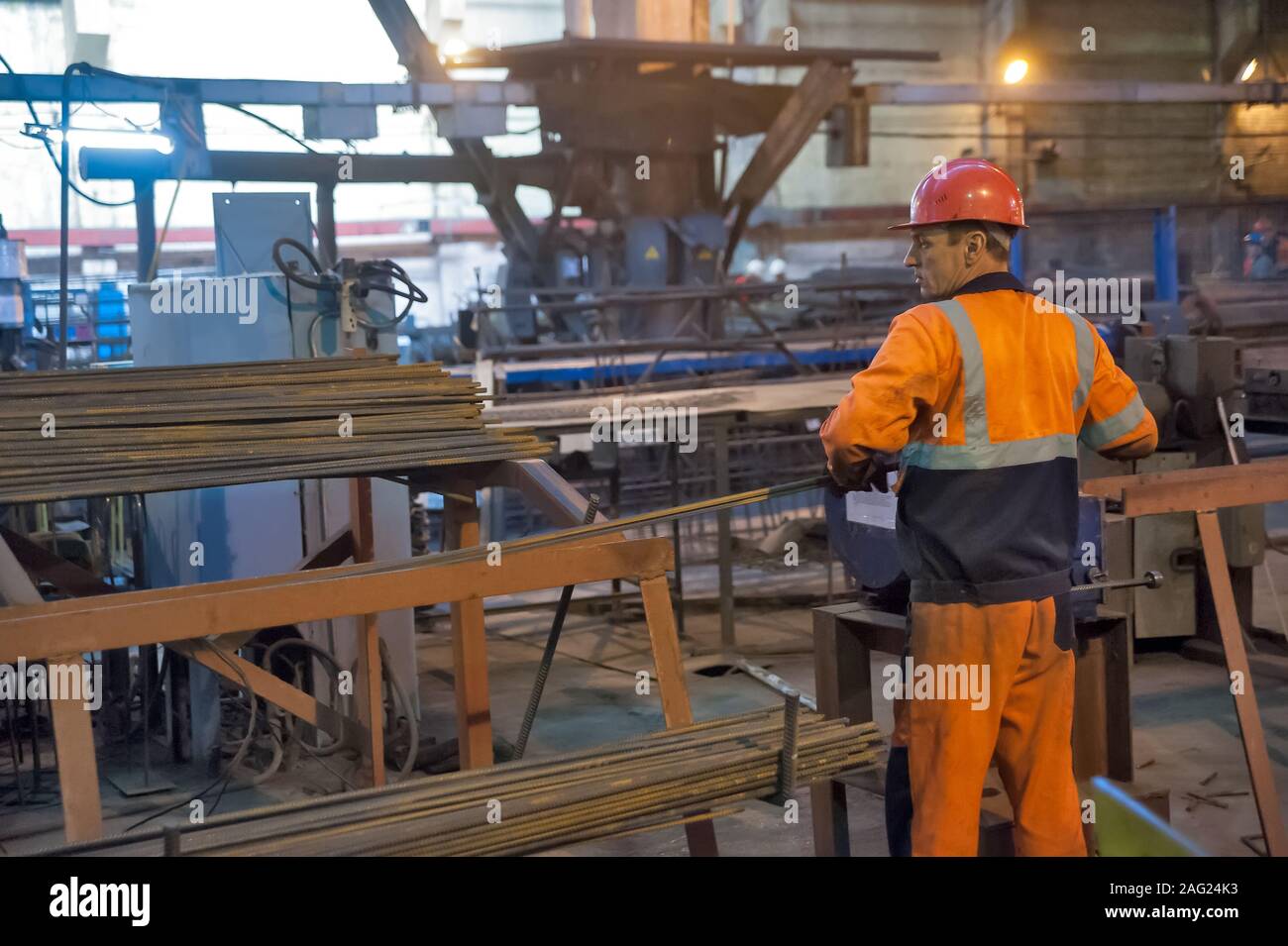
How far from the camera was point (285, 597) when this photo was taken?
114 inches

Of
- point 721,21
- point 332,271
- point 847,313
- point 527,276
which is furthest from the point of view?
point 721,21

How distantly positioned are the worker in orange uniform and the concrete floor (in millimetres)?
732

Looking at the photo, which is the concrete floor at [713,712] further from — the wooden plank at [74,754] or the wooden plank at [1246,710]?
the wooden plank at [74,754]

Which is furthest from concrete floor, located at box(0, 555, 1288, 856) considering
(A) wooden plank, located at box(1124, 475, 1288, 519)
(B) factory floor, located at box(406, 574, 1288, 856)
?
(A) wooden plank, located at box(1124, 475, 1288, 519)

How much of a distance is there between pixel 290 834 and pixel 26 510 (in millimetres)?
4532

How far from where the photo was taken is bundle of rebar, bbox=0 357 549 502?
3543 millimetres

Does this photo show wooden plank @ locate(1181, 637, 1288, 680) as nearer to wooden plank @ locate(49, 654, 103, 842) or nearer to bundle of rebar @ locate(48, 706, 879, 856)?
bundle of rebar @ locate(48, 706, 879, 856)

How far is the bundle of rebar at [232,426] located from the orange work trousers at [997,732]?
135 centimetres

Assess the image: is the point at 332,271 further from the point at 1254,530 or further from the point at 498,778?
the point at 1254,530

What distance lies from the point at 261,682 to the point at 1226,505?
A: 2.79 meters

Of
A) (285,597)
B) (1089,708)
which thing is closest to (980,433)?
(1089,708)

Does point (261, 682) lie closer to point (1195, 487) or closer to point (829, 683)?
point (829, 683)

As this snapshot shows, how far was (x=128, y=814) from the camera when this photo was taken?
16.8 feet
